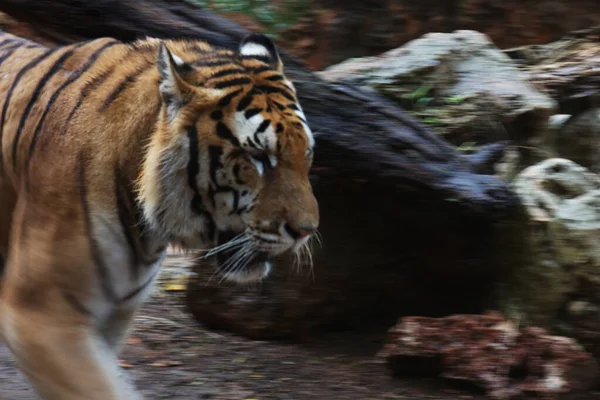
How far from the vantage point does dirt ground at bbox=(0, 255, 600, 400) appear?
4406 mm

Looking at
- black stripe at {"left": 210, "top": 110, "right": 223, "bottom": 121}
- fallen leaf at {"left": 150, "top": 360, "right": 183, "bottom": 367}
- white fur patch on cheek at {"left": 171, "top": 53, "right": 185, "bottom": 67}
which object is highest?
white fur patch on cheek at {"left": 171, "top": 53, "right": 185, "bottom": 67}

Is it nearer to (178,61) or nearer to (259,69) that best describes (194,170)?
(178,61)

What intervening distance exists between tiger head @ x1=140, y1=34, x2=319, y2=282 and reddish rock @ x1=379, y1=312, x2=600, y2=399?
1526mm

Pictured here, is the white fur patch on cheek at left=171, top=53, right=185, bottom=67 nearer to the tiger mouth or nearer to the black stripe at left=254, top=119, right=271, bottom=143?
the black stripe at left=254, top=119, right=271, bottom=143

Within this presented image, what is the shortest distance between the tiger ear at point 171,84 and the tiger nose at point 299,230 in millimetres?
608

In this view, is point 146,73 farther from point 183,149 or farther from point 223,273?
point 223,273

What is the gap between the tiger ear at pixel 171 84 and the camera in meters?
2.96

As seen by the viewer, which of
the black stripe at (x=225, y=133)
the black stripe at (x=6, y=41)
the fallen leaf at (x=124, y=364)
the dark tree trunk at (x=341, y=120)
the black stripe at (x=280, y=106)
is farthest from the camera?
the fallen leaf at (x=124, y=364)

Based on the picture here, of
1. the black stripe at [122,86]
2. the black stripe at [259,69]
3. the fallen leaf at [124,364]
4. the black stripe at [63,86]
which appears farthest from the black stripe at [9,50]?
the fallen leaf at [124,364]

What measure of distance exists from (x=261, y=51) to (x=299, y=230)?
893 mm

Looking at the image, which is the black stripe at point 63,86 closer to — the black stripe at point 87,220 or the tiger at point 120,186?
the tiger at point 120,186

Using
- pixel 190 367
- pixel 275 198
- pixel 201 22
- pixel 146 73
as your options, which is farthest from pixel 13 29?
pixel 275 198

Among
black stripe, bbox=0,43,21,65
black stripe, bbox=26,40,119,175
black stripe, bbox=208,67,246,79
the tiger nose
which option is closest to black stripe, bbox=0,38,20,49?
black stripe, bbox=0,43,21,65

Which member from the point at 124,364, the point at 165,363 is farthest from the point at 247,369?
the point at 124,364
